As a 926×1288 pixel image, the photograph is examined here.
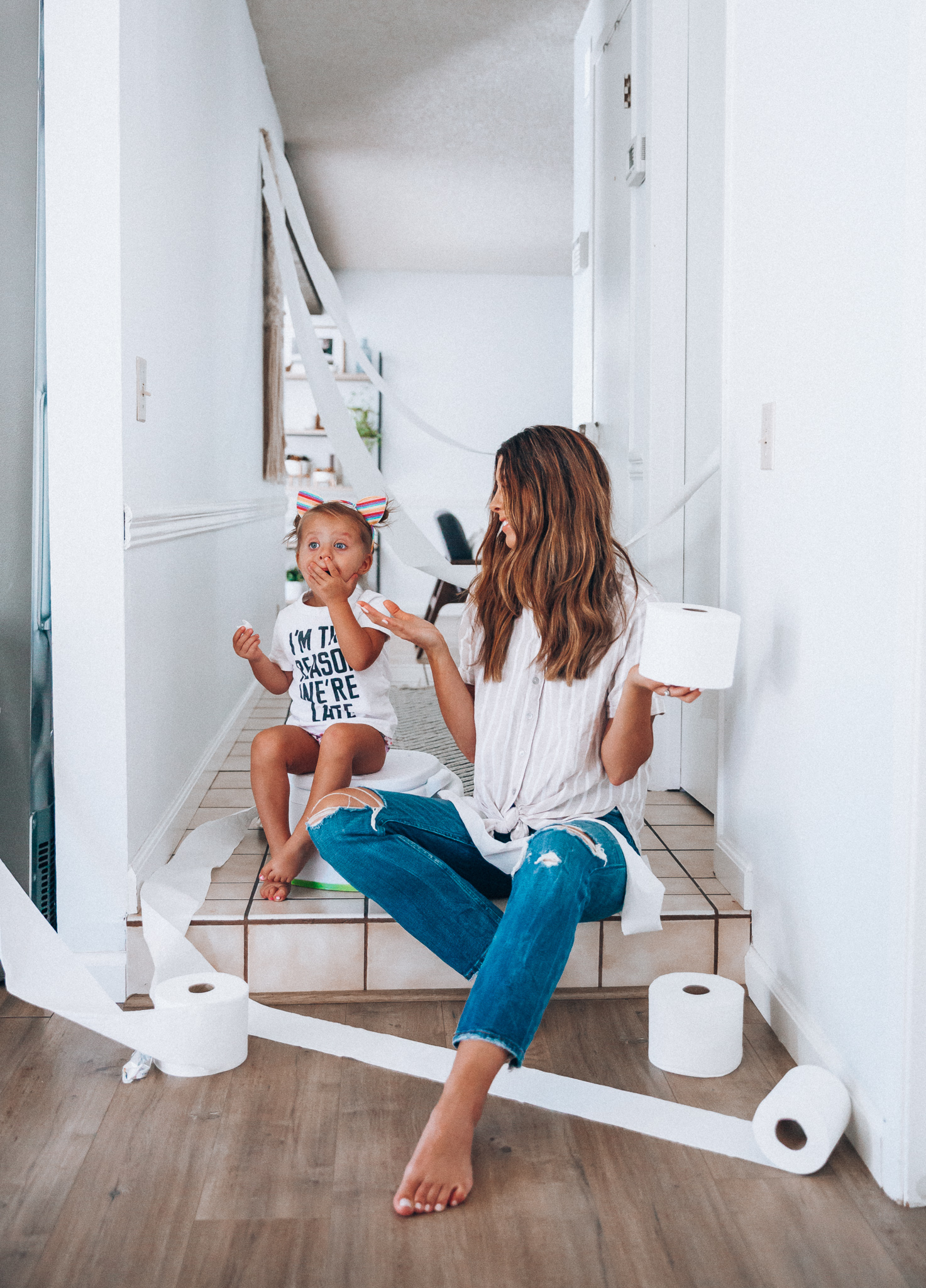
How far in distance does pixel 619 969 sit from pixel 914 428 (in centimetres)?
98

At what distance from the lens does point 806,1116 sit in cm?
121

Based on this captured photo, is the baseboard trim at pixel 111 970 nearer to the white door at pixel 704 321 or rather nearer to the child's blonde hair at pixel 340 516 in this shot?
the child's blonde hair at pixel 340 516

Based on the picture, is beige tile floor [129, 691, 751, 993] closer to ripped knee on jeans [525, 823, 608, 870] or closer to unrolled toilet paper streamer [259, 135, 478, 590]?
ripped knee on jeans [525, 823, 608, 870]

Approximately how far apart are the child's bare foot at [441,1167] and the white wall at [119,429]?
0.71 meters

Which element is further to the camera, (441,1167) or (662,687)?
(662,687)

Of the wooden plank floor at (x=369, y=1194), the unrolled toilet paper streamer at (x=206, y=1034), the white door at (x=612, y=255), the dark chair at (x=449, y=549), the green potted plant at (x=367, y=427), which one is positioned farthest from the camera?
the green potted plant at (x=367, y=427)

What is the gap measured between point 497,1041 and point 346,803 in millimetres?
451

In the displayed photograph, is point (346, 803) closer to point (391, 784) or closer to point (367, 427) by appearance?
point (391, 784)

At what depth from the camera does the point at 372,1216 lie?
1.14 meters

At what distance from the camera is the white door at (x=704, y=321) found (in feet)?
6.81

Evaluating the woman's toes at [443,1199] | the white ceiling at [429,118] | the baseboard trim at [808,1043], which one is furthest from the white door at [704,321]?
the white ceiling at [429,118]

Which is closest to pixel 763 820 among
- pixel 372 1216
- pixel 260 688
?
pixel 372 1216

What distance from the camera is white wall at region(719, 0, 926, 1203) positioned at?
1.14 meters

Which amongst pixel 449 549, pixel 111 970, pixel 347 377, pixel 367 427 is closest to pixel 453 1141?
pixel 111 970
